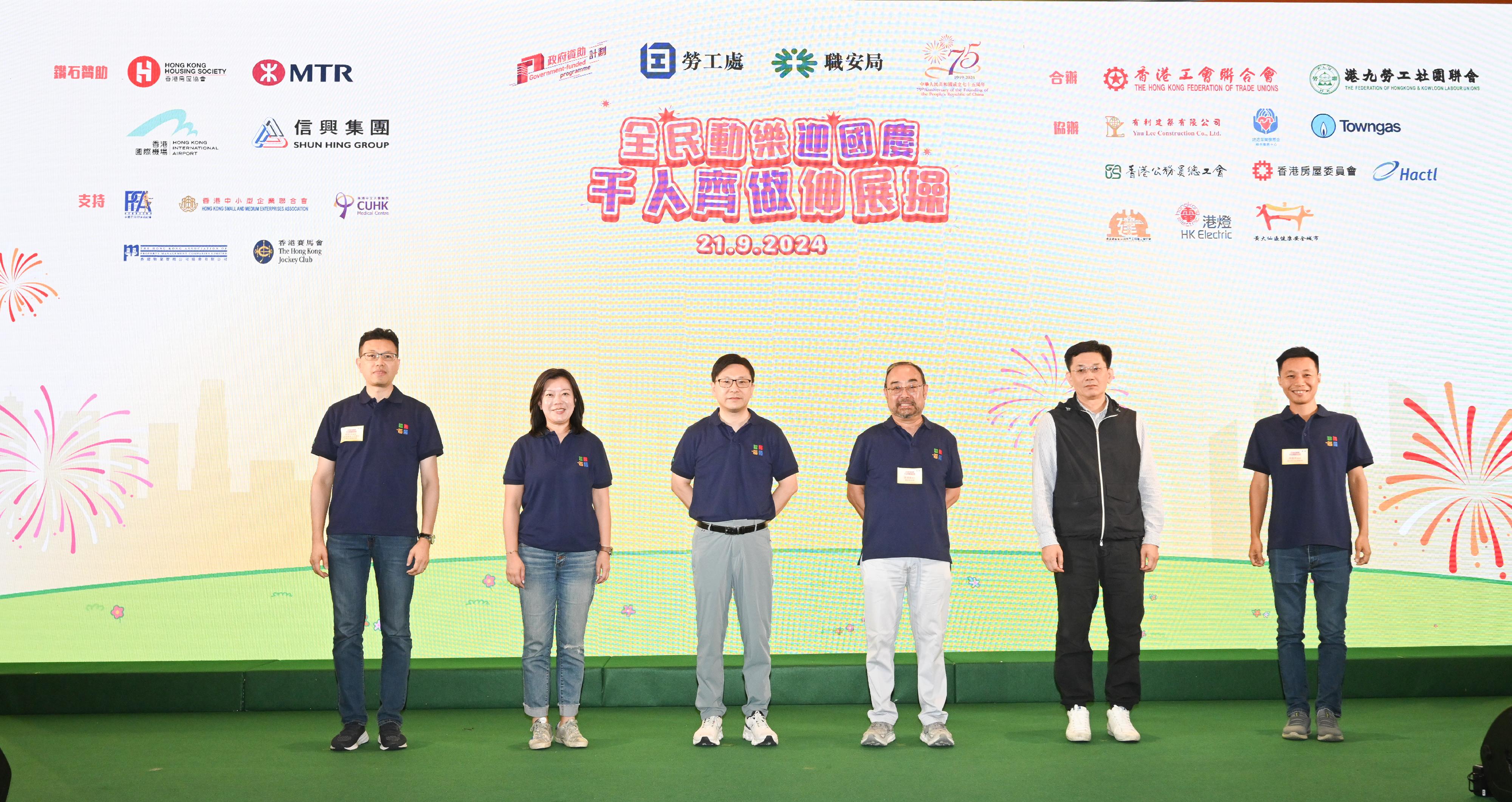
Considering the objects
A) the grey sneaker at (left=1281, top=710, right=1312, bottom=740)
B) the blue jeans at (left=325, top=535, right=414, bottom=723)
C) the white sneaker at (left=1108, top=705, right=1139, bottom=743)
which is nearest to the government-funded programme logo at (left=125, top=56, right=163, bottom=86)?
the blue jeans at (left=325, top=535, right=414, bottom=723)

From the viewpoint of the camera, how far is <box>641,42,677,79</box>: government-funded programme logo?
15.9 ft

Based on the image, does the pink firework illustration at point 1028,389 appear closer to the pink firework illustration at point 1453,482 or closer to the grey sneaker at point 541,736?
the pink firework illustration at point 1453,482

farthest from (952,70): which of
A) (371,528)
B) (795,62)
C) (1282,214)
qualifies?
(371,528)

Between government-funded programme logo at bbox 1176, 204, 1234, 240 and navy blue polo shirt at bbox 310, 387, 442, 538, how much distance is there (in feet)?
10.5

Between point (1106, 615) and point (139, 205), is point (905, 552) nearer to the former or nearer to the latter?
point (1106, 615)

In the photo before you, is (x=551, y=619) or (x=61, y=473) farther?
(x=61, y=473)

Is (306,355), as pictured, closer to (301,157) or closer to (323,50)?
(301,157)

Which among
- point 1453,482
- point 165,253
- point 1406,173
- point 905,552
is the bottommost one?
point 905,552

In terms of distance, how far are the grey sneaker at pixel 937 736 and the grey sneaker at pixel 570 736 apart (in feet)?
3.66

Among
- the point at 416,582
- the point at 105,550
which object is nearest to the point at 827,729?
the point at 416,582

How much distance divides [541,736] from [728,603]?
744mm

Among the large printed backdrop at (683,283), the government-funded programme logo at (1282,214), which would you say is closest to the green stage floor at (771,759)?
the large printed backdrop at (683,283)

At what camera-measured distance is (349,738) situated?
3703 millimetres

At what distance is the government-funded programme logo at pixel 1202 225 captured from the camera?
192 inches
